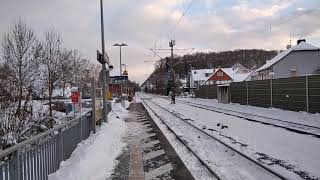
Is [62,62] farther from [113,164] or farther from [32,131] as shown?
[113,164]

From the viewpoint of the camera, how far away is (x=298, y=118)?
22688mm

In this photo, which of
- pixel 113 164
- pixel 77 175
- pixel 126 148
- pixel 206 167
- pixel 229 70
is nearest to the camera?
pixel 77 175

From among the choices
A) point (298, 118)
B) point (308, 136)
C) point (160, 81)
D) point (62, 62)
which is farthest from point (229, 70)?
point (308, 136)

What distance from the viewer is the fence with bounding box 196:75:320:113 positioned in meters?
24.2

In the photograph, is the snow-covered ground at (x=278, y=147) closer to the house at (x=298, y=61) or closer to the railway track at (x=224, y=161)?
the railway track at (x=224, y=161)

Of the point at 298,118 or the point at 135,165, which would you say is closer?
the point at 135,165

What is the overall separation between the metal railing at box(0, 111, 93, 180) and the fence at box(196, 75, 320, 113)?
53.9 ft

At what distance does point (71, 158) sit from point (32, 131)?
1107cm

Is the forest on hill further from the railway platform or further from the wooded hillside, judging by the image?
the railway platform

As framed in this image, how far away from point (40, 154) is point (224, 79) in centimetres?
9516

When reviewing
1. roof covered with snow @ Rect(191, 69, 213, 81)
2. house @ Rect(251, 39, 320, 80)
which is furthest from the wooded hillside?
house @ Rect(251, 39, 320, 80)

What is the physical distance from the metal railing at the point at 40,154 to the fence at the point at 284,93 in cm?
1644

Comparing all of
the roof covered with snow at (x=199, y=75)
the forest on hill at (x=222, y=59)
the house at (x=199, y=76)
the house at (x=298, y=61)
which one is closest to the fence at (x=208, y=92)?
the house at (x=298, y=61)

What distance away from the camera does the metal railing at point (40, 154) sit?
5.91 metres
